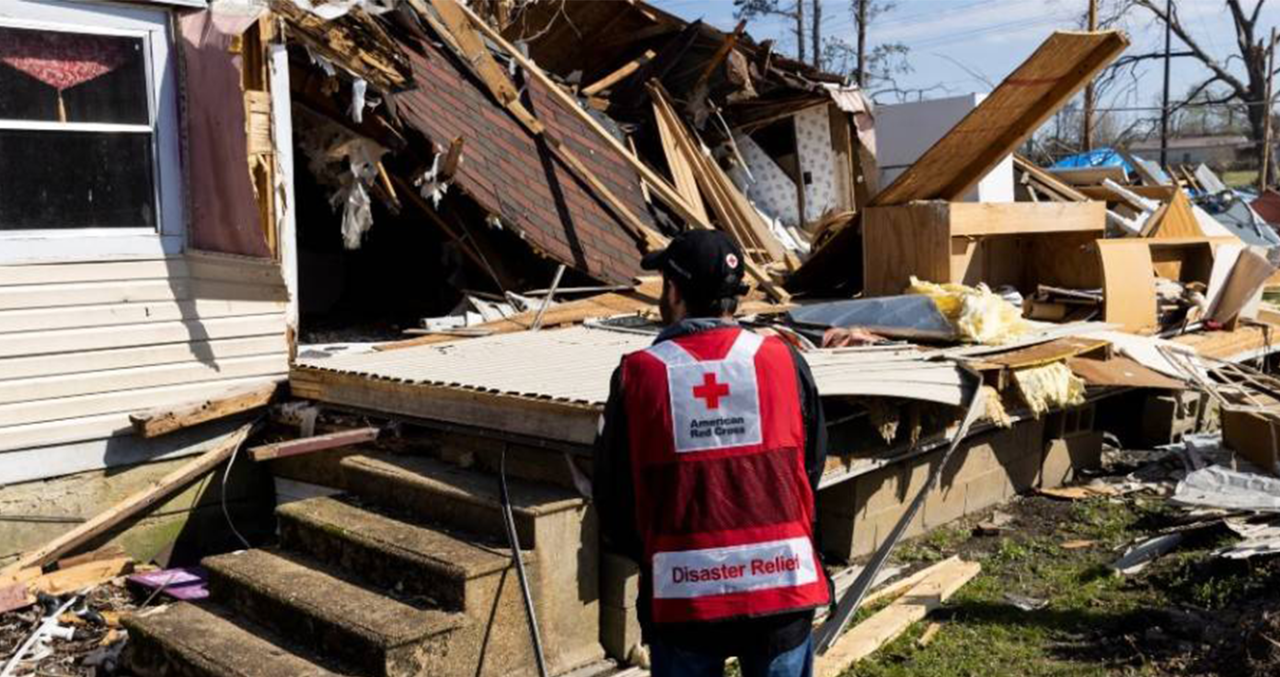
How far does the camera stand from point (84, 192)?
6516mm

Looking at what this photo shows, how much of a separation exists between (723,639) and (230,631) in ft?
9.65

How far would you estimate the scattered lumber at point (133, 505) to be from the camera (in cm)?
626

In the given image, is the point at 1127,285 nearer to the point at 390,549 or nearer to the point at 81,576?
the point at 390,549

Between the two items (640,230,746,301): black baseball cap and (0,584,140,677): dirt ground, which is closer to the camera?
(640,230,746,301): black baseball cap

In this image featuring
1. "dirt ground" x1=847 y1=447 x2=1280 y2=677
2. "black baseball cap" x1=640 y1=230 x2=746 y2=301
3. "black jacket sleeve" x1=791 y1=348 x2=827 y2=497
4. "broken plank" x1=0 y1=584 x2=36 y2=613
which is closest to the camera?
"black baseball cap" x1=640 y1=230 x2=746 y2=301

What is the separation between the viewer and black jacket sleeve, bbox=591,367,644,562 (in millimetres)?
3195

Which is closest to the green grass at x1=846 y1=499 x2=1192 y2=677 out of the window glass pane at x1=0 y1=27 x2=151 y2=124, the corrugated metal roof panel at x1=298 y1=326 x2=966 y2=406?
the corrugated metal roof panel at x1=298 y1=326 x2=966 y2=406

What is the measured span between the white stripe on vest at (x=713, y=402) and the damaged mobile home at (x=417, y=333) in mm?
2073

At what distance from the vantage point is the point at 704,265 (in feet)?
10.4

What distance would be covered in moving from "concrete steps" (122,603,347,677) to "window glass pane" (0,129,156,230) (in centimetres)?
228

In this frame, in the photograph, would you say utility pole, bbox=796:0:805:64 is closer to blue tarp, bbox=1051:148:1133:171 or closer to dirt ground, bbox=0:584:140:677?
blue tarp, bbox=1051:148:1133:171

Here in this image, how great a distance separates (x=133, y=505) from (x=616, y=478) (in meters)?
4.29

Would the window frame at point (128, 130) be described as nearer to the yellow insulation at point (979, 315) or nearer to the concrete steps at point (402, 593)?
the concrete steps at point (402, 593)

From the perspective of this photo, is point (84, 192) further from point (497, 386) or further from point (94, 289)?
point (497, 386)
